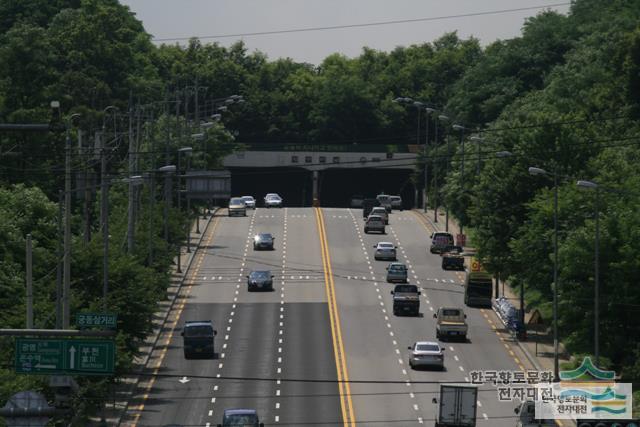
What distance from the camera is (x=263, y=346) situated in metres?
90.2

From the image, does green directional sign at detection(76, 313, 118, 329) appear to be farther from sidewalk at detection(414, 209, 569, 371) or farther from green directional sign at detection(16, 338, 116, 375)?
sidewalk at detection(414, 209, 569, 371)

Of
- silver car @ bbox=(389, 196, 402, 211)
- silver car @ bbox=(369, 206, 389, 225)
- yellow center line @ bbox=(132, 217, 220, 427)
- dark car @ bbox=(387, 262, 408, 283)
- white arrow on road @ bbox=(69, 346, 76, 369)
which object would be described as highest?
white arrow on road @ bbox=(69, 346, 76, 369)

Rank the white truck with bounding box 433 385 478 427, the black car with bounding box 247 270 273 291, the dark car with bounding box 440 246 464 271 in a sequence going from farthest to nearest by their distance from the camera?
the dark car with bounding box 440 246 464 271
the black car with bounding box 247 270 273 291
the white truck with bounding box 433 385 478 427

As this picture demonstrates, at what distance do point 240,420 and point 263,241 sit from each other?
65.8 m

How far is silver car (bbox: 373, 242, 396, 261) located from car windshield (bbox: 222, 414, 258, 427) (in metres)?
59.7

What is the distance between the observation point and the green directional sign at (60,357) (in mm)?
46125

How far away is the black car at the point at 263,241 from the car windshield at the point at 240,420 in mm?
65075

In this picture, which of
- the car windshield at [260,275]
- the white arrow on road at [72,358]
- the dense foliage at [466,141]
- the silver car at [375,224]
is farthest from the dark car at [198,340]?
the silver car at [375,224]

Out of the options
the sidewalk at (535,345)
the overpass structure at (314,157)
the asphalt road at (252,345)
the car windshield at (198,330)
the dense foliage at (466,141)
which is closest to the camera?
the asphalt road at (252,345)

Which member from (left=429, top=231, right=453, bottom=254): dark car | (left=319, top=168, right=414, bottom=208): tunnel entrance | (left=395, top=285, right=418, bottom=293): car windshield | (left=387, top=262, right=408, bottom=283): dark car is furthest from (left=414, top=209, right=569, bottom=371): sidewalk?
(left=319, top=168, right=414, bottom=208): tunnel entrance

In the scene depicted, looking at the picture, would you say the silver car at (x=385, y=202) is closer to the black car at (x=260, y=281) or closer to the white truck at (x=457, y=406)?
the black car at (x=260, y=281)

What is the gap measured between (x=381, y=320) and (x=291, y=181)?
286 ft

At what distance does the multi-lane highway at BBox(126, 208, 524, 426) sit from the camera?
73.0 metres

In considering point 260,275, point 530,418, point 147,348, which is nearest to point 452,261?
point 260,275
